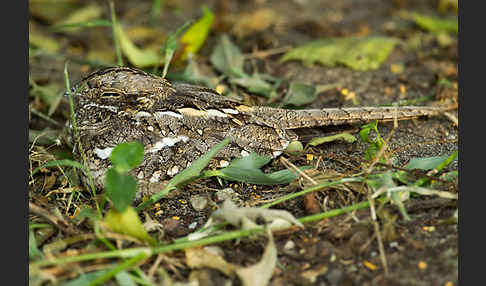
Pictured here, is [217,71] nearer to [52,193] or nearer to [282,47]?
[282,47]

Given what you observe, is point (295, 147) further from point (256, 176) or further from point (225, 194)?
point (225, 194)

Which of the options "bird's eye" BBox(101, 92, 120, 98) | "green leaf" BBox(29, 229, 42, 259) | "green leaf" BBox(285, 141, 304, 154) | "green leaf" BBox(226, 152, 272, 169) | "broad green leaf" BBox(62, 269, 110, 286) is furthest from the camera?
"green leaf" BBox(285, 141, 304, 154)

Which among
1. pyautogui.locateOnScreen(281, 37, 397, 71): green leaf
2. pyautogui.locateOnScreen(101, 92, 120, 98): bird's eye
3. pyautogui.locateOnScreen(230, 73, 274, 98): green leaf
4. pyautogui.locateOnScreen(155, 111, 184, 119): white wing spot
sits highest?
pyautogui.locateOnScreen(101, 92, 120, 98): bird's eye

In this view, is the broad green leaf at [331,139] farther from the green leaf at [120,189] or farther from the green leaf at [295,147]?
the green leaf at [120,189]

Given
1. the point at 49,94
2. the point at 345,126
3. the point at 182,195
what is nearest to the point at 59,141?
the point at 49,94

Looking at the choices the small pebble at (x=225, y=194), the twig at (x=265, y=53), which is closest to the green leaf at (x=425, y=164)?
the small pebble at (x=225, y=194)

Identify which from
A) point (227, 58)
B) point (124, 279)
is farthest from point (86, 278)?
point (227, 58)

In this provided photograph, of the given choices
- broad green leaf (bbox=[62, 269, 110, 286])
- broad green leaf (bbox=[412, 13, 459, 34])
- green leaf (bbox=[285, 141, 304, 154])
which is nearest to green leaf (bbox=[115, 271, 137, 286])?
broad green leaf (bbox=[62, 269, 110, 286])

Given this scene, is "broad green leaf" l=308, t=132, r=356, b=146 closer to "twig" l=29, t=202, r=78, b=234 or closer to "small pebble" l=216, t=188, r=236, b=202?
Result: "small pebble" l=216, t=188, r=236, b=202
